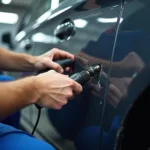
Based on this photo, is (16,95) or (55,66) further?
(55,66)

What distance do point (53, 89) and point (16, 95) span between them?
4.6 inches

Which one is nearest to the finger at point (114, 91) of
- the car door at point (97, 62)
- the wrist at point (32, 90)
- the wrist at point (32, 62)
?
the car door at point (97, 62)

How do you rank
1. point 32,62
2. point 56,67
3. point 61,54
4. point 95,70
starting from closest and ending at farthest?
1. point 95,70
2. point 56,67
3. point 61,54
4. point 32,62

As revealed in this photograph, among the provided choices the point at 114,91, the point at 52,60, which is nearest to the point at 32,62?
the point at 52,60

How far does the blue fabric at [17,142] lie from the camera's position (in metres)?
0.86

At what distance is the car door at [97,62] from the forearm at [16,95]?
0.22 m

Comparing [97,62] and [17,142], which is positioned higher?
[97,62]

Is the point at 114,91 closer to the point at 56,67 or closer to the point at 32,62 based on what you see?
the point at 56,67

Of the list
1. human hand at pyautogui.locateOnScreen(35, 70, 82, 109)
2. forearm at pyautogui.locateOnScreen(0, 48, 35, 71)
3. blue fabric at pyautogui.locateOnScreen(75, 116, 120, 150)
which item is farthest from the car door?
forearm at pyautogui.locateOnScreen(0, 48, 35, 71)

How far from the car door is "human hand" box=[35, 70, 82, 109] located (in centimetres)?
12

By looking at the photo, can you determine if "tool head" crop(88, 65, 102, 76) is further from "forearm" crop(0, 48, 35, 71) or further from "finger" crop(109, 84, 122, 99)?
"forearm" crop(0, 48, 35, 71)

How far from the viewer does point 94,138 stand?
3.18 feet

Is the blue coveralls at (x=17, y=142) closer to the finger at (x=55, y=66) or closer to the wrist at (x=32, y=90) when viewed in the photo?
the wrist at (x=32, y=90)

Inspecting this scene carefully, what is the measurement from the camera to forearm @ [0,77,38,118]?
0.85 metres
